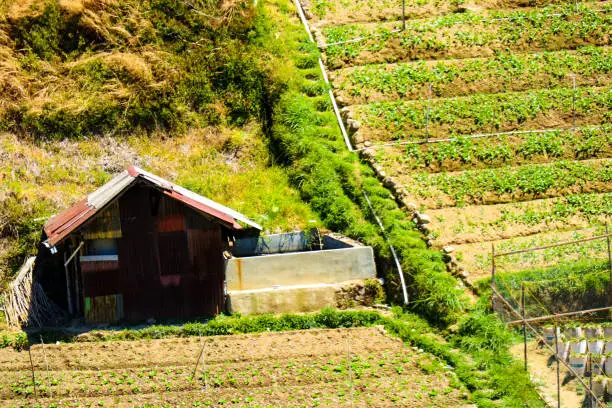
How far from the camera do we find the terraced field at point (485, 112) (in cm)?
2839

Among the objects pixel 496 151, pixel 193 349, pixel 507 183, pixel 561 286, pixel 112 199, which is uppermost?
pixel 496 151

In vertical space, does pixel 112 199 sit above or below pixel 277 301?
above

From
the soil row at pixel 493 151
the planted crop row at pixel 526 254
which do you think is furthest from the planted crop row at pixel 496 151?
the planted crop row at pixel 526 254

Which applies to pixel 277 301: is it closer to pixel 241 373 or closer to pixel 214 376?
pixel 241 373

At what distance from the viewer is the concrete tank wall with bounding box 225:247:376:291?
26641 millimetres

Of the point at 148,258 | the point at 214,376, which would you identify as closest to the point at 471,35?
the point at 148,258

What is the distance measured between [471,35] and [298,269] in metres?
13.2

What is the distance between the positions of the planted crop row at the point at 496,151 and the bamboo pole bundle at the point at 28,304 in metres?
11.0

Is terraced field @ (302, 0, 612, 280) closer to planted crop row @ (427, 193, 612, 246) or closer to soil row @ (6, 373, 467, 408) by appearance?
planted crop row @ (427, 193, 612, 246)

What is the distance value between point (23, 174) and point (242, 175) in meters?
6.75

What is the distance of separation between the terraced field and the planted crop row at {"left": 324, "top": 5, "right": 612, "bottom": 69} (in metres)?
0.05

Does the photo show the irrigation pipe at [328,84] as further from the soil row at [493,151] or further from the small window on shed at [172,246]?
the small window on shed at [172,246]

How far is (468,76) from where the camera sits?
33.4 metres

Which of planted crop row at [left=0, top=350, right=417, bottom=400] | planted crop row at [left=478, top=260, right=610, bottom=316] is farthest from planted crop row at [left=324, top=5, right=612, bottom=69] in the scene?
planted crop row at [left=0, top=350, right=417, bottom=400]
